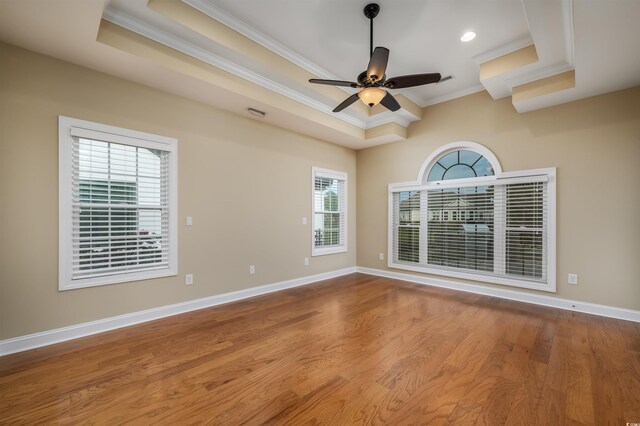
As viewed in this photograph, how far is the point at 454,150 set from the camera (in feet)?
15.5

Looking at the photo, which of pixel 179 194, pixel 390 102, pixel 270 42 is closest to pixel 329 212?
pixel 390 102

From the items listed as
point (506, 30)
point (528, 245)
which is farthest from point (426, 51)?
point (528, 245)

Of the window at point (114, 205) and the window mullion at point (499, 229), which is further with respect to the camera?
the window mullion at point (499, 229)

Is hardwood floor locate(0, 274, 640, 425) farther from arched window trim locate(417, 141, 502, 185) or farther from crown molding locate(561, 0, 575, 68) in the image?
crown molding locate(561, 0, 575, 68)

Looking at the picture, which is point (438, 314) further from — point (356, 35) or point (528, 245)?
point (356, 35)

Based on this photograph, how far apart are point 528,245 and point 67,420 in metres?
5.27

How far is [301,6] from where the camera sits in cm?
271

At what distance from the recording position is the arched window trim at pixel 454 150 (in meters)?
4.24

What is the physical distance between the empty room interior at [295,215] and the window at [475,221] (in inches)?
1.5

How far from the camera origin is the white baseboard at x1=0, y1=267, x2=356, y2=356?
2500mm

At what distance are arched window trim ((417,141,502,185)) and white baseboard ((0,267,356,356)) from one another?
326 cm

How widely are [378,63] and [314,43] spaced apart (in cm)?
124

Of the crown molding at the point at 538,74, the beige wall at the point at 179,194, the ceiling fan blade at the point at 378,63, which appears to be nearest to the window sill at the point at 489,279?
the beige wall at the point at 179,194

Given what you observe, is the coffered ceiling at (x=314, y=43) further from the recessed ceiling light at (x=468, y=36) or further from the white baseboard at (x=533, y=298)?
the white baseboard at (x=533, y=298)
